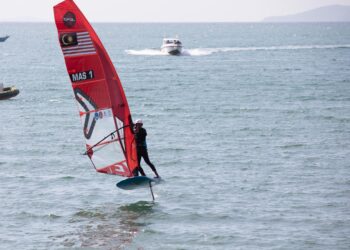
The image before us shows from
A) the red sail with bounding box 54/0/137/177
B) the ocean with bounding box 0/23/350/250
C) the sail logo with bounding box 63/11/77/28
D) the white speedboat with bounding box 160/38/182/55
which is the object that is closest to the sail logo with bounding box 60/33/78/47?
the red sail with bounding box 54/0/137/177

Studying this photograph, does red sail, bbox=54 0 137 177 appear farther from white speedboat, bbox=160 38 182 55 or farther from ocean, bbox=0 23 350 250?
white speedboat, bbox=160 38 182 55

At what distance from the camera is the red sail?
74.3 ft

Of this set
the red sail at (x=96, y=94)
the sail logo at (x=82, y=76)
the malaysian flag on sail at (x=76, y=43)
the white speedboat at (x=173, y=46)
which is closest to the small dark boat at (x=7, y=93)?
the red sail at (x=96, y=94)

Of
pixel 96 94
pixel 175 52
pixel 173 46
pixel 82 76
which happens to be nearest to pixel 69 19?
pixel 82 76

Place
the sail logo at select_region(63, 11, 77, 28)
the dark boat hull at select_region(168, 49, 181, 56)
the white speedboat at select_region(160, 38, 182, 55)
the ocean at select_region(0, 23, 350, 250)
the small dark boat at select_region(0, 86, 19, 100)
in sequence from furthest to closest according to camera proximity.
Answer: the dark boat hull at select_region(168, 49, 181, 56) < the white speedboat at select_region(160, 38, 182, 55) < the small dark boat at select_region(0, 86, 19, 100) < the ocean at select_region(0, 23, 350, 250) < the sail logo at select_region(63, 11, 77, 28)

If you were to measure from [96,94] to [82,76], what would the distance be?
0.73 meters

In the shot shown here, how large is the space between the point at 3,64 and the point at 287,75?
156 ft

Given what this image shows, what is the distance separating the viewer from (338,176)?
105 feet

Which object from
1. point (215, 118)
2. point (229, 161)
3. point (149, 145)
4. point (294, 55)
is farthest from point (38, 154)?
point (294, 55)

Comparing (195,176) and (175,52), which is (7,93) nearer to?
(195,176)

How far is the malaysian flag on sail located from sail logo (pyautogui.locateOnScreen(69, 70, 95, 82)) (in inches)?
24.2

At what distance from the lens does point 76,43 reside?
22.8 metres

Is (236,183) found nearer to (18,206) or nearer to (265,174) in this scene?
(265,174)

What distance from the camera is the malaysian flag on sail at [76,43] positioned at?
74.6ft
